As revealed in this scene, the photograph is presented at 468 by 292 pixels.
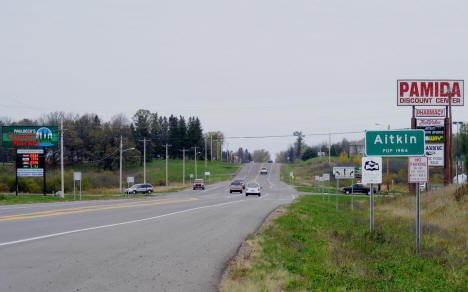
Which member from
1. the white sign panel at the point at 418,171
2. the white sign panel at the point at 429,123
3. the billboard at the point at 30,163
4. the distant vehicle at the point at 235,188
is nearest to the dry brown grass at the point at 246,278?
the white sign panel at the point at 418,171

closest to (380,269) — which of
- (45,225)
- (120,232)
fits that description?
(120,232)

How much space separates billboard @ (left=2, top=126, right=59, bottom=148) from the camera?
157 ft

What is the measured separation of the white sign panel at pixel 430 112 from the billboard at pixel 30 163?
34.2 metres

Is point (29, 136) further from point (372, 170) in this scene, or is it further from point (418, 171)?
point (418, 171)

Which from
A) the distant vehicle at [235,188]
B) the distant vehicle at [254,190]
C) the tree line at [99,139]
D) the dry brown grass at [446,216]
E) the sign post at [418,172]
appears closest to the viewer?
the sign post at [418,172]

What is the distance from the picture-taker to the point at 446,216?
2289 centimetres

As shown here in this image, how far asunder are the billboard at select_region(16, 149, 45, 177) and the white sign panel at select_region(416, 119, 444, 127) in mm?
34172

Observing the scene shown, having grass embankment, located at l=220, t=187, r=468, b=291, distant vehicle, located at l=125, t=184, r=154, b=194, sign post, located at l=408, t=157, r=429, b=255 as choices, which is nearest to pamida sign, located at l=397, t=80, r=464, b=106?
grass embankment, located at l=220, t=187, r=468, b=291

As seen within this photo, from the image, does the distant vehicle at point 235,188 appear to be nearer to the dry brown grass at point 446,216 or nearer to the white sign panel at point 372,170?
the dry brown grass at point 446,216

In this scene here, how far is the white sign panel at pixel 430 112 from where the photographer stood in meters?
39.1

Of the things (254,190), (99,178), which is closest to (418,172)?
(254,190)

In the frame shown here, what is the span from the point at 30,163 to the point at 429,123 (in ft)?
119

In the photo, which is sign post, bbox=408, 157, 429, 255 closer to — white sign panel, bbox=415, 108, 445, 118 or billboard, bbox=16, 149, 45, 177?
white sign panel, bbox=415, 108, 445, 118

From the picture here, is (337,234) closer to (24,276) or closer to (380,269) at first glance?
(380,269)
